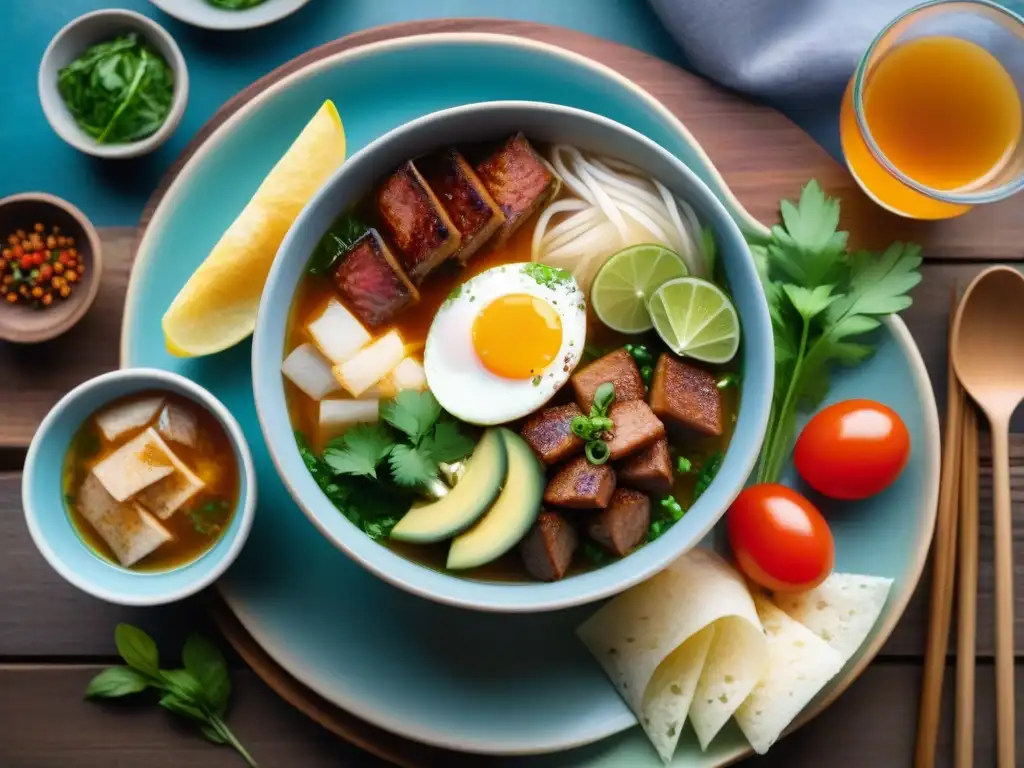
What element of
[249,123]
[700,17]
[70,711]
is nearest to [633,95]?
[700,17]

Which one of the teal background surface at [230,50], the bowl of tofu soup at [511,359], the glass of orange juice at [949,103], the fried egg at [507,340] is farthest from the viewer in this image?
the teal background surface at [230,50]

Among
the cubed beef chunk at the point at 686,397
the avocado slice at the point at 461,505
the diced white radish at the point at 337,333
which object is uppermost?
the diced white radish at the point at 337,333

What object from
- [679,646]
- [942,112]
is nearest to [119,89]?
[679,646]

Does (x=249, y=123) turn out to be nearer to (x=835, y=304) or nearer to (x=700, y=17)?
(x=700, y=17)

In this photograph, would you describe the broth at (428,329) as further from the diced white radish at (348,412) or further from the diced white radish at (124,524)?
the diced white radish at (124,524)

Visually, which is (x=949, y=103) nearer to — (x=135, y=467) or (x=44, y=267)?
(x=135, y=467)

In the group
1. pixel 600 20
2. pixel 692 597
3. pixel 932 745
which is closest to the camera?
pixel 692 597

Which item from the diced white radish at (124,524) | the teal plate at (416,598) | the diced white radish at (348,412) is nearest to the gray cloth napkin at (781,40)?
the teal plate at (416,598)
